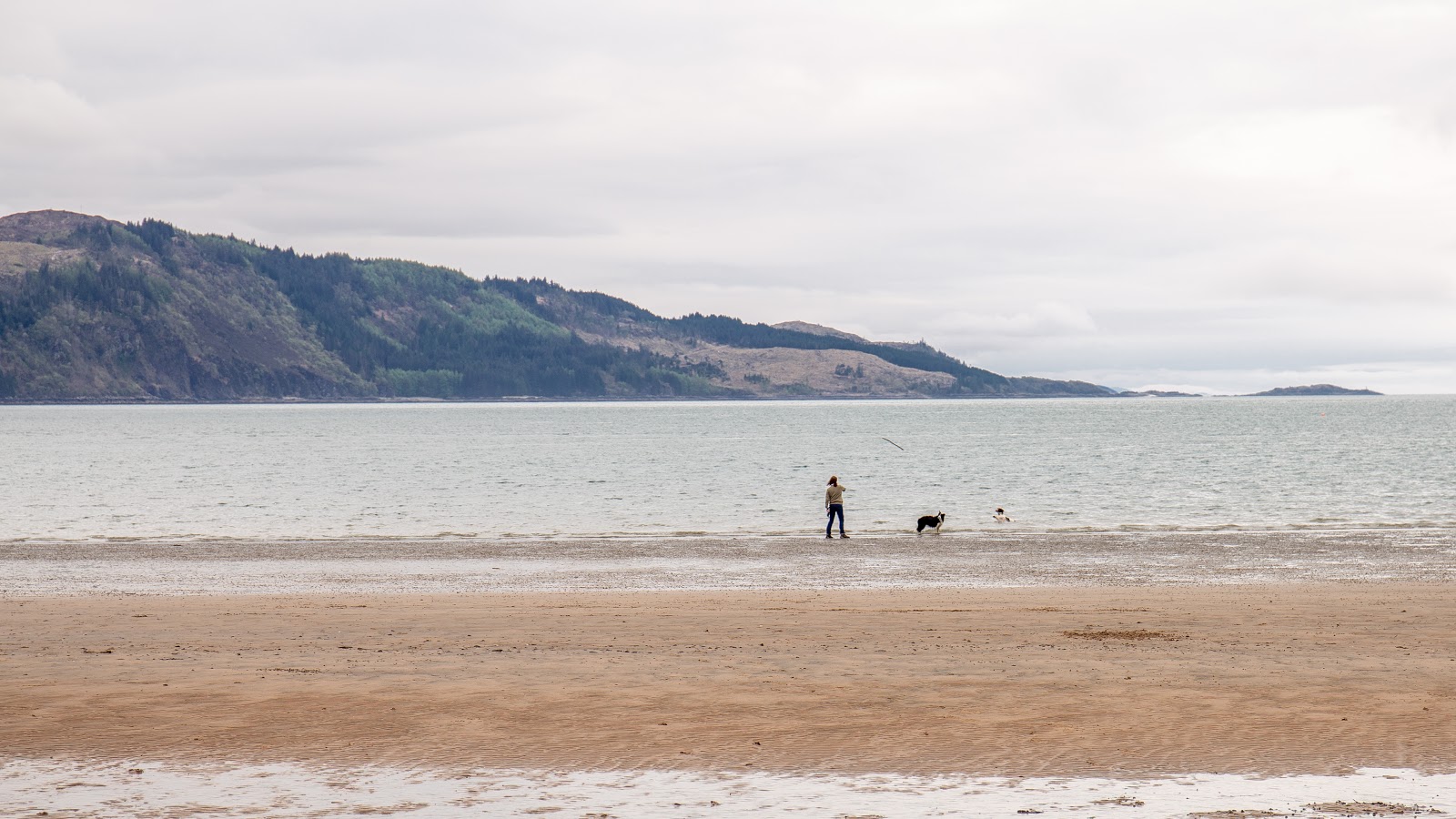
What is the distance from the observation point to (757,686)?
1448 cm

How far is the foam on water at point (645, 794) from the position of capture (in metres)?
9.86

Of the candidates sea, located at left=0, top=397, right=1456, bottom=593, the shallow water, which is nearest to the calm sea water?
sea, located at left=0, top=397, right=1456, bottom=593

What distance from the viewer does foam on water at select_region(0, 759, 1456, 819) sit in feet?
32.3

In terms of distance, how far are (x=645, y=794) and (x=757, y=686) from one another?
4193 millimetres

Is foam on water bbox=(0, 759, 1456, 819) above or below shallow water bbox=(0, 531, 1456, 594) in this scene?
above

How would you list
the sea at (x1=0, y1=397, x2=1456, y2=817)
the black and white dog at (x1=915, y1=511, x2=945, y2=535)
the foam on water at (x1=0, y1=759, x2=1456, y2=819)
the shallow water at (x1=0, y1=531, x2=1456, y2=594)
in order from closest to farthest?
the foam on water at (x1=0, y1=759, x2=1456, y2=819) < the sea at (x1=0, y1=397, x2=1456, y2=817) < the shallow water at (x1=0, y1=531, x2=1456, y2=594) < the black and white dog at (x1=915, y1=511, x2=945, y2=535)

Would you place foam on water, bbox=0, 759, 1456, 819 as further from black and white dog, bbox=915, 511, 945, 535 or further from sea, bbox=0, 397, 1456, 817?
black and white dog, bbox=915, 511, 945, 535

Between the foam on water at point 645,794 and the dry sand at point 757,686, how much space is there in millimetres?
454

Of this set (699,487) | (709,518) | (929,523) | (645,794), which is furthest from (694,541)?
(645,794)

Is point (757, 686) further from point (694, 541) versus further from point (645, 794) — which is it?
point (694, 541)

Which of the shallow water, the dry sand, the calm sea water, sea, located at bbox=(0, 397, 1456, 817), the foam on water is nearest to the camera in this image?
the foam on water

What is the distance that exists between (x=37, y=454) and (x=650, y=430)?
3333 inches

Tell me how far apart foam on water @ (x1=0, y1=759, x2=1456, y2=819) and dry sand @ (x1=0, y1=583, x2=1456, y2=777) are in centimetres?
45

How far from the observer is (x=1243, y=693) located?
13953 mm
